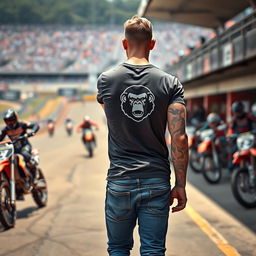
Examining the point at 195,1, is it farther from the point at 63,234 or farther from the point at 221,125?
the point at 63,234

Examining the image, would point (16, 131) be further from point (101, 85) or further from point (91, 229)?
point (101, 85)

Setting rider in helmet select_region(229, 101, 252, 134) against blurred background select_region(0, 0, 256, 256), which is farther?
rider in helmet select_region(229, 101, 252, 134)

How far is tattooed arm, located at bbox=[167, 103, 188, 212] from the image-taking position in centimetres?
334

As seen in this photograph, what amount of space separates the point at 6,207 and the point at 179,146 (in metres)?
4.73

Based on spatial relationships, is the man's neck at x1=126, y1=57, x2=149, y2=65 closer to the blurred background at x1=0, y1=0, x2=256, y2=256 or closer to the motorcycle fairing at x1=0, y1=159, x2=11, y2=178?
the blurred background at x1=0, y1=0, x2=256, y2=256

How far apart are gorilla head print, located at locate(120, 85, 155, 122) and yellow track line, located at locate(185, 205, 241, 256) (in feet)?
10.6

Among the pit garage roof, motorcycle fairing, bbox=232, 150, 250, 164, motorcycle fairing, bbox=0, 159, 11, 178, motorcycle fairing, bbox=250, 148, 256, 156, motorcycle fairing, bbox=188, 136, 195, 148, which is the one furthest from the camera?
the pit garage roof

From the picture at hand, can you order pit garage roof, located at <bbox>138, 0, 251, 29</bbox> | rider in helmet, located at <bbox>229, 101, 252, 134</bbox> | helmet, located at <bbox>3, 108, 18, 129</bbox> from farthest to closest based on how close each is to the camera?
pit garage roof, located at <bbox>138, 0, 251, 29</bbox>, rider in helmet, located at <bbox>229, 101, 252, 134</bbox>, helmet, located at <bbox>3, 108, 18, 129</bbox>

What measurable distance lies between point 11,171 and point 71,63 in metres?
109

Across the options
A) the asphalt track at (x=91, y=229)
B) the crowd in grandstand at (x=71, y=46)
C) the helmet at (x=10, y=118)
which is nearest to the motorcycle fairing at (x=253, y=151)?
the asphalt track at (x=91, y=229)

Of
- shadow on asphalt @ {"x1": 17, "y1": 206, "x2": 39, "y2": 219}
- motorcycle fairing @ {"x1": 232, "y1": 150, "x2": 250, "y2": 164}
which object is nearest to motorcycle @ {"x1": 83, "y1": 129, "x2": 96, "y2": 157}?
shadow on asphalt @ {"x1": 17, "y1": 206, "x2": 39, "y2": 219}

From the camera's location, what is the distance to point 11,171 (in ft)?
25.7

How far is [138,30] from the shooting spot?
337 cm

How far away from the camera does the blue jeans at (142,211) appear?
3.27m
